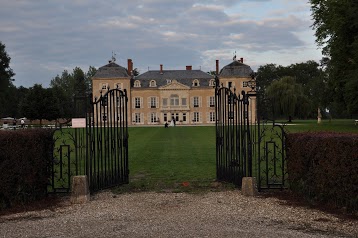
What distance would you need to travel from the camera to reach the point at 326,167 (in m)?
6.54

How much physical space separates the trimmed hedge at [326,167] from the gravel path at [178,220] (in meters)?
0.42

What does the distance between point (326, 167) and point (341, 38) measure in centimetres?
2620

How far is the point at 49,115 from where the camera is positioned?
59.7 metres

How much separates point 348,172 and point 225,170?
136 inches

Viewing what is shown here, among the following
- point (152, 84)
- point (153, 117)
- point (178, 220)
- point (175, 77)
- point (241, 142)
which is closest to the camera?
point (178, 220)

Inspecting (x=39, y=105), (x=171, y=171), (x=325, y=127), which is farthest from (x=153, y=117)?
(x=171, y=171)

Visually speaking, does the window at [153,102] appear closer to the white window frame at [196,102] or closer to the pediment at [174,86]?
the pediment at [174,86]

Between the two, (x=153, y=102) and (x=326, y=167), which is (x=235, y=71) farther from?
(x=326, y=167)

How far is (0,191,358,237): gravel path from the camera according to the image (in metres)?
5.46

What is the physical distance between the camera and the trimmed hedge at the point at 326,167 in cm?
617

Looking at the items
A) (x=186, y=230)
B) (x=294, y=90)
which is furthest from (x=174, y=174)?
(x=294, y=90)

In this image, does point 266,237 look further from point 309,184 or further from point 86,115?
point 86,115

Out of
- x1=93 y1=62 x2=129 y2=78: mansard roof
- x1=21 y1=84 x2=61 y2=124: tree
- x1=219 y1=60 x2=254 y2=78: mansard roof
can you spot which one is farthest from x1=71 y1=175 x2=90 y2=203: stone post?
x1=93 y1=62 x2=129 y2=78: mansard roof

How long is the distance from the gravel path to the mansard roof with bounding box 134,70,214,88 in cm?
6714
